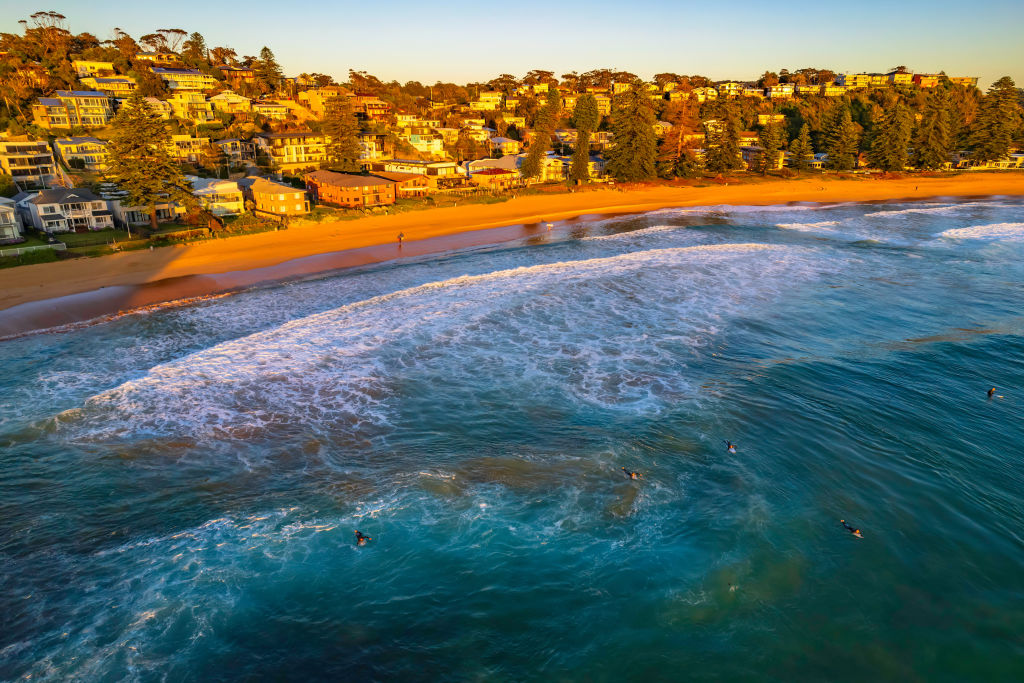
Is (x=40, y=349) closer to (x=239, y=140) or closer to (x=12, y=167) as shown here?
(x=12, y=167)

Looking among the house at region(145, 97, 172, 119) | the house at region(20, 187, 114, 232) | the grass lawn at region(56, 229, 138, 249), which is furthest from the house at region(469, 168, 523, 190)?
the house at region(145, 97, 172, 119)

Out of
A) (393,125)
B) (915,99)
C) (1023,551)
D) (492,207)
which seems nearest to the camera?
(1023,551)

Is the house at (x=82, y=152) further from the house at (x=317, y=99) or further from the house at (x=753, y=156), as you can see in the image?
the house at (x=753, y=156)

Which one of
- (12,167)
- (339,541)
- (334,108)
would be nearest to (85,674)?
(339,541)

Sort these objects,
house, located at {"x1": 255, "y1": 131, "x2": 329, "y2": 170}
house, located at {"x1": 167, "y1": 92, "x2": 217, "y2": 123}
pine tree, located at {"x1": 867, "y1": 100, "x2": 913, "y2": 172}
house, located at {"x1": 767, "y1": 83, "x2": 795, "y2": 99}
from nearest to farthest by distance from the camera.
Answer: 1. house, located at {"x1": 255, "y1": 131, "x2": 329, "y2": 170}
2. house, located at {"x1": 167, "y1": 92, "x2": 217, "y2": 123}
3. pine tree, located at {"x1": 867, "y1": 100, "x2": 913, "y2": 172}
4. house, located at {"x1": 767, "y1": 83, "x2": 795, "y2": 99}

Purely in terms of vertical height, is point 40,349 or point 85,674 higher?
point 40,349

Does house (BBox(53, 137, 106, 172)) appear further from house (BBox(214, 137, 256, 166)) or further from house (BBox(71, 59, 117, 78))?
house (BBox(71, 59, 117, 78))

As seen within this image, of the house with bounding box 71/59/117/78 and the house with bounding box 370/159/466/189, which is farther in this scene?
the house with bounding box 71/59/117/78
